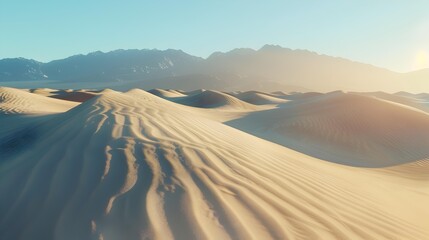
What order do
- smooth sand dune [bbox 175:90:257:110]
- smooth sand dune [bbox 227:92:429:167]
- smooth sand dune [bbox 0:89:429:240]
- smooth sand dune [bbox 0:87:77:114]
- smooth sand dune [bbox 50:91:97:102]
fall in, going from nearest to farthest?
smooth sand dune [bbox 0:89:429:240]
smooth sand dune [bbox 227:92:429:167]
smooth sand dune [bbox 0:87:77:114]
smooth sand dune [bbox 175:90:257:110]
smooth sand dune [bbox 50:91:97:102]

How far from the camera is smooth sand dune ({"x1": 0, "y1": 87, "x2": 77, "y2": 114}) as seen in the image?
1407 centimetres

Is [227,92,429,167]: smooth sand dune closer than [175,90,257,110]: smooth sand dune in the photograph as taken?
Yes

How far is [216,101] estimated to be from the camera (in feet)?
85.3

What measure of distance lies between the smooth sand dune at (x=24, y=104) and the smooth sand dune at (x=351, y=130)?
8332 mm

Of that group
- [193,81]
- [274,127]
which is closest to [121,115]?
[274,127]

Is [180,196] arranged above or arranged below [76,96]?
above

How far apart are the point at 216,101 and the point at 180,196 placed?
22.9 meters

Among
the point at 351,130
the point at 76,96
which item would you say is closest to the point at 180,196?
the point at 351,130

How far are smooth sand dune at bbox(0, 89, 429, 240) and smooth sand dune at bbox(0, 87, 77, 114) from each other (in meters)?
10.2

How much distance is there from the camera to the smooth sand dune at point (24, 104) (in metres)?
14.1

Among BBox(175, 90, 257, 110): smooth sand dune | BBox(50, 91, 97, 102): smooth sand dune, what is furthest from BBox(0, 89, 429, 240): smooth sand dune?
BBox(50, 91, 97, 102): smooth sand dune

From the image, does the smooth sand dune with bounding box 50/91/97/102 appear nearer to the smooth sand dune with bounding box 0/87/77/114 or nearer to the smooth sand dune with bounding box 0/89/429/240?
the smooth sand dune with bounding box 0/87/77/114

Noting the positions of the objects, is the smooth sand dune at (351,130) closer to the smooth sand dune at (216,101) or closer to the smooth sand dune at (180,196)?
the smooth sand dune at (180,196)

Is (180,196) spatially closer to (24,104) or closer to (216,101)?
(24,104)
